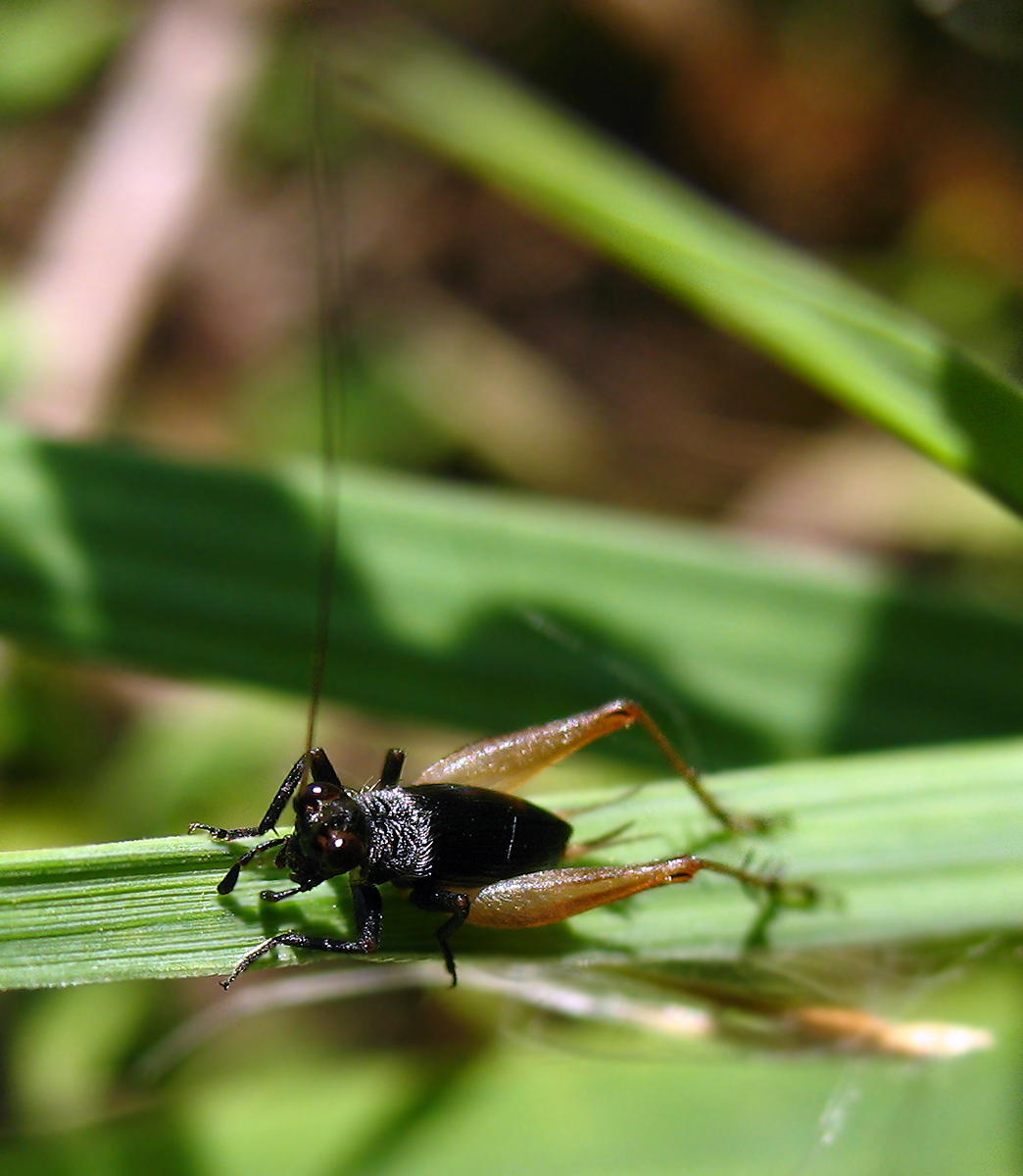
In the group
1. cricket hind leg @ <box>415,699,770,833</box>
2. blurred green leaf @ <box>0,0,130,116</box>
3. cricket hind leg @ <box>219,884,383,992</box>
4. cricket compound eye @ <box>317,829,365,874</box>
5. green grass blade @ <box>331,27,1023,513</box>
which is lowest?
cricket hind leg @ <box>219,884,383,992</box>

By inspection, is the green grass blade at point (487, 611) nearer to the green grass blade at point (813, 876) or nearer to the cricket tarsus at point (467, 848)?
the cricket tarsus at point (467, 848)

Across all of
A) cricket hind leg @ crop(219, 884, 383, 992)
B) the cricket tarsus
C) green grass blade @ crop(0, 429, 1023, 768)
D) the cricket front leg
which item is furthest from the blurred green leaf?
the cricket front leg

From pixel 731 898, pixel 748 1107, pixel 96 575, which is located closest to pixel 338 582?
pixel 96 575

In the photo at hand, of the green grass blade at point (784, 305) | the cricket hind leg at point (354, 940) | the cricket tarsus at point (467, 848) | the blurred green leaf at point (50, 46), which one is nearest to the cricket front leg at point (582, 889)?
the cricket tarsus at point (467, 848)

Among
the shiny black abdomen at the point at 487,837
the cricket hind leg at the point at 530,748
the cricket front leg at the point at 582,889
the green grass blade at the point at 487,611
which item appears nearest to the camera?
the cricket front leg at the point at 582,889

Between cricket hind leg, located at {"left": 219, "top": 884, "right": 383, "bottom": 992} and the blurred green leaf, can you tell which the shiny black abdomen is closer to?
cricket hind leg, located at {"left": 219, "top": 884, "right": 383, "bottom": 992}

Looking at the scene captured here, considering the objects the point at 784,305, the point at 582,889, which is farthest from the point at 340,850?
the point at 784,305
